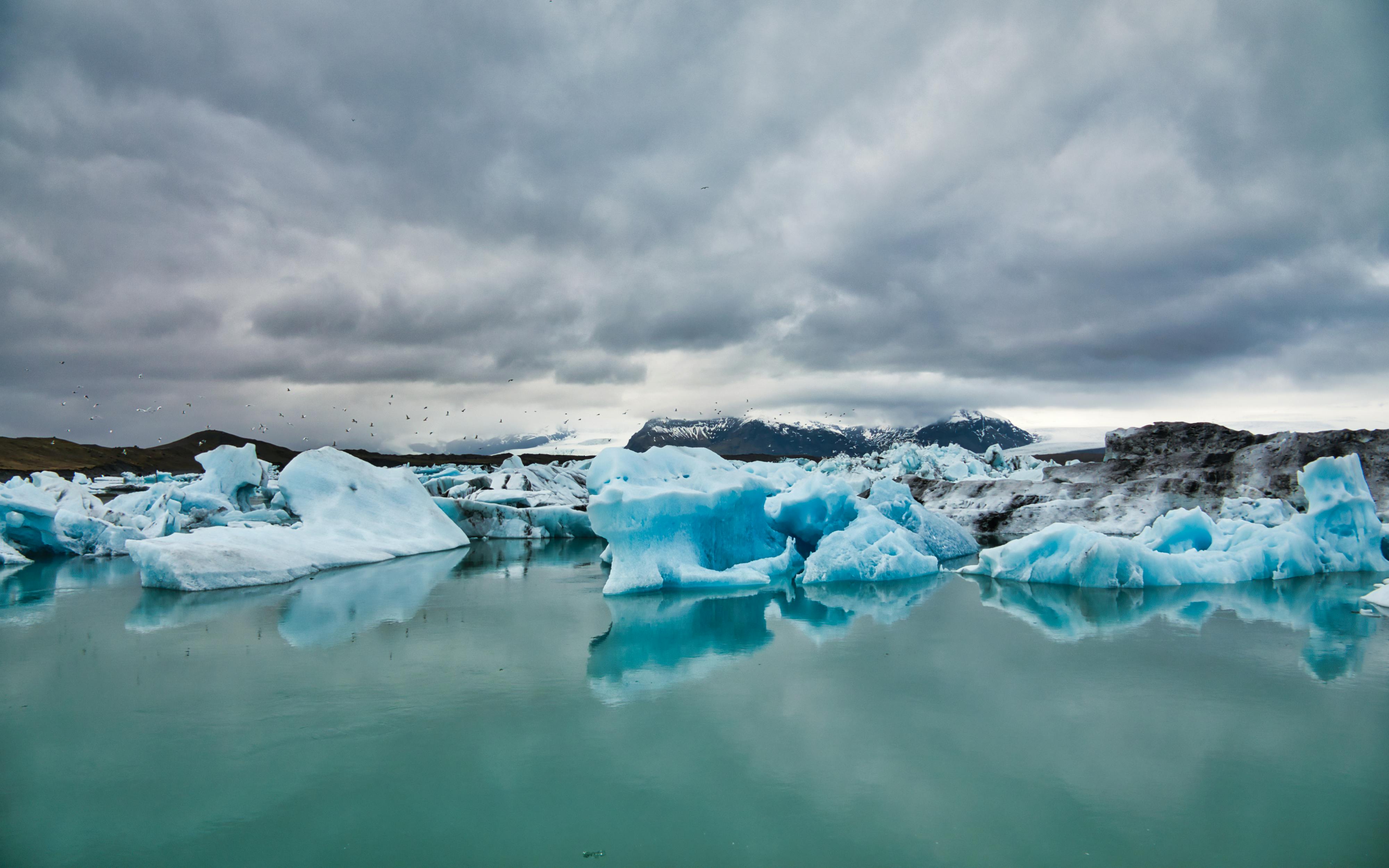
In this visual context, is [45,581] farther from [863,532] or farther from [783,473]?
[783,473]

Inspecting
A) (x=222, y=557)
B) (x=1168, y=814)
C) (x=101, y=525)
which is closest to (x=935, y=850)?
(x=1168, y=814)

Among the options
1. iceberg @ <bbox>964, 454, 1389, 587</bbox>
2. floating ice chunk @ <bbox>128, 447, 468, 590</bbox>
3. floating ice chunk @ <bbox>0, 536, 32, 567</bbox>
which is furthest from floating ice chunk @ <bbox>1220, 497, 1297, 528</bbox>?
floating ice chunk @ <bbox>0, 536, 32, 567</bbox>

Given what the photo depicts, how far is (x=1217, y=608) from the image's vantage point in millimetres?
7031

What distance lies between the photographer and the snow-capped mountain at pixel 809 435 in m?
144

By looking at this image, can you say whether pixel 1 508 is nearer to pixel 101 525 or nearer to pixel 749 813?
pixel 101 525

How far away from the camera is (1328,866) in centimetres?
246

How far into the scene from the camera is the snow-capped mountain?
144000mm

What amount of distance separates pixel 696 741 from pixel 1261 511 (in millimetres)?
11156

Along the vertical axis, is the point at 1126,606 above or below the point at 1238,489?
below

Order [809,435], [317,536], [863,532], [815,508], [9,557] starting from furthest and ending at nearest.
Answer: [809,435], [9,557], [317,536], [815,508], [863,532]

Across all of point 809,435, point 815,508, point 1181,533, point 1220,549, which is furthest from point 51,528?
point 809,435

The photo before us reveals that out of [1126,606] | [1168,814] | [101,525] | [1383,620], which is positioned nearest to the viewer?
[1168,814]

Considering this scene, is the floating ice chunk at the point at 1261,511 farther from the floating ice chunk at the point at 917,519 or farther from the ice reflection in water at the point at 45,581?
the ice reflection in water at the point at 45,581

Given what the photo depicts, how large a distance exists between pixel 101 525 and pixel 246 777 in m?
11.9
